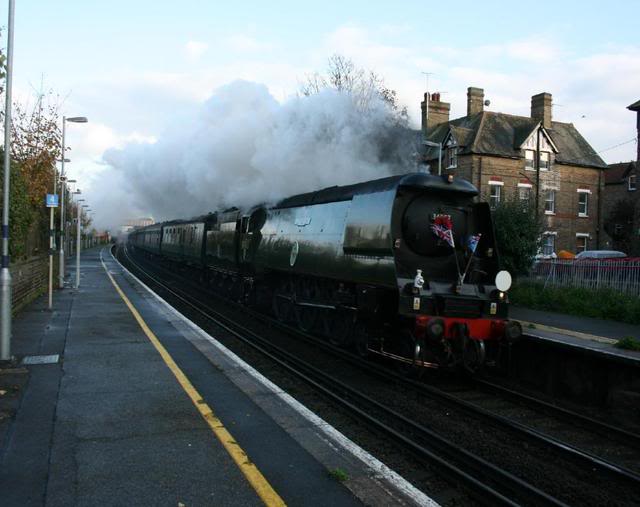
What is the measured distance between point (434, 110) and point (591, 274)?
1855 centimetres

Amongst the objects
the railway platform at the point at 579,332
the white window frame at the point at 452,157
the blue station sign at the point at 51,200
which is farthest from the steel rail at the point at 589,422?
the white window frame at the point at 452,157

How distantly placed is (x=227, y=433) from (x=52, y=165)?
17808 mm

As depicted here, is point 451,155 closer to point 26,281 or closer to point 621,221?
point 621,221

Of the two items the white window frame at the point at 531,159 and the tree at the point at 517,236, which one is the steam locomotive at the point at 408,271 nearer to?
the tree at the point at 517,236

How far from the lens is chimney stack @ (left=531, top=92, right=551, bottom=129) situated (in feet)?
103

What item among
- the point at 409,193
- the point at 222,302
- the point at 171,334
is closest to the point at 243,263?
the point at 222,302

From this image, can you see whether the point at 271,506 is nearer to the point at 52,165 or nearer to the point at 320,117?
the point at 320,117

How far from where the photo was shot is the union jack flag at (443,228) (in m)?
7.88

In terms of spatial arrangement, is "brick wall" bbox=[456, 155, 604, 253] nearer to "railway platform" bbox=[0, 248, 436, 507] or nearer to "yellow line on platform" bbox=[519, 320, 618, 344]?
"yellow line on platform" bbox=[519, 320, 618, 344]

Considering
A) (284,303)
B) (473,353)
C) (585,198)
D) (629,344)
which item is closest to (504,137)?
(585,198)

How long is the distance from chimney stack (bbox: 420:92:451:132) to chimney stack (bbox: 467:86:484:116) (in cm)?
138

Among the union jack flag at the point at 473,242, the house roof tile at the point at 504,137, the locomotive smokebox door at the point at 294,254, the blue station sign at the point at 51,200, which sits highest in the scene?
the house roof tile at the point at 504,137

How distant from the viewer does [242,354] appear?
9664 mm

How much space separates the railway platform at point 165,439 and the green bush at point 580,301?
8.32 m
